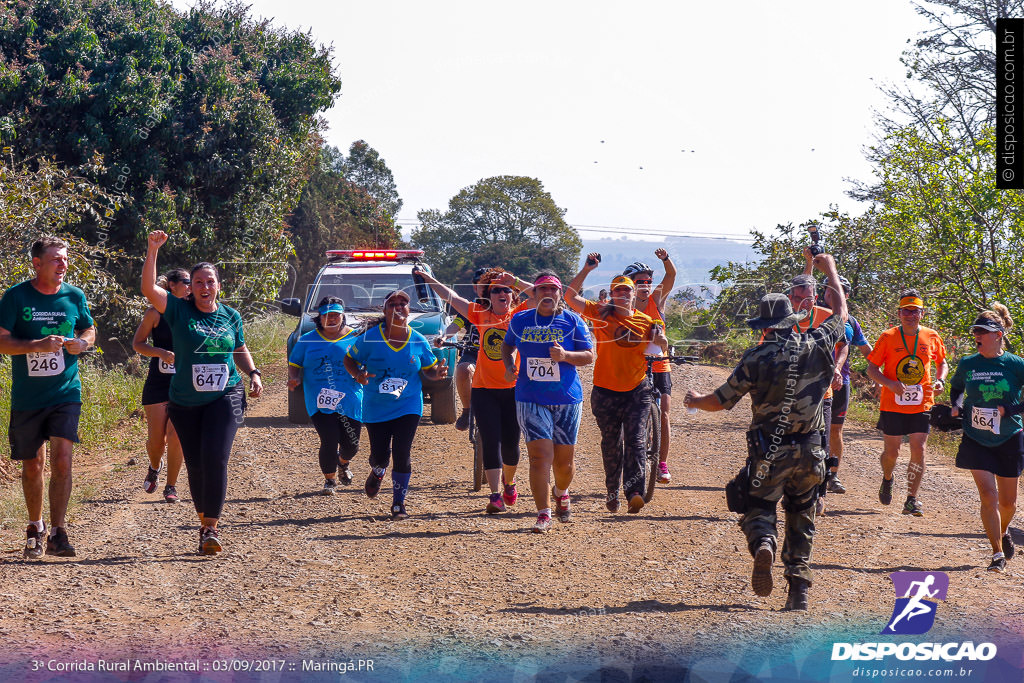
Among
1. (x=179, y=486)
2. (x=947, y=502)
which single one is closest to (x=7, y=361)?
(x=179, y=486)

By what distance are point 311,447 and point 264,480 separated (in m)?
2.13

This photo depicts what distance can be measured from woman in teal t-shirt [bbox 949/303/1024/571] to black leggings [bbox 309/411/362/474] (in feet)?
18.2

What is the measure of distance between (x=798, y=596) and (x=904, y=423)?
3.84m

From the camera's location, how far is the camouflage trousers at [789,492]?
636 centimetres

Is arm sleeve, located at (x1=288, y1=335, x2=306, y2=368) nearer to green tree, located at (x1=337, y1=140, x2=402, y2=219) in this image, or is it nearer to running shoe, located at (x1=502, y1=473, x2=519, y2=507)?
running shoe, located at (x1=502, y1=473, x2=519, y2=507)

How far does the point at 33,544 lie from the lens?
746 cm

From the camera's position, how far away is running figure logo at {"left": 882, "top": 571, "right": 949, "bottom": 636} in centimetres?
596

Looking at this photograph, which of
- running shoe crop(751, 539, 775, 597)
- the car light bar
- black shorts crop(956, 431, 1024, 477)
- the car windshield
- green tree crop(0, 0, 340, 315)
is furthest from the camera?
green tree crop(0, 0, 340, 315)

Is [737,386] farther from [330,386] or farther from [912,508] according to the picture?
[330,386]

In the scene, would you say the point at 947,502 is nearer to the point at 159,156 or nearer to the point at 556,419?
the point at 556,419

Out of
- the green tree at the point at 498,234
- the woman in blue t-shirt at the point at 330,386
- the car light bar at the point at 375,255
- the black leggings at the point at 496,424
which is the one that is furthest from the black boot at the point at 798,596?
the green tree at the point at 498,234

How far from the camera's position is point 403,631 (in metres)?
5.90

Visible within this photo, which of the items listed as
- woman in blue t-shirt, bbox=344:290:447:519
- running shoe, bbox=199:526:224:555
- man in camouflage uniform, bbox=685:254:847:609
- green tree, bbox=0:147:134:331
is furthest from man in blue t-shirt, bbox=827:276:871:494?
green tree, bbox=0:147:134:331

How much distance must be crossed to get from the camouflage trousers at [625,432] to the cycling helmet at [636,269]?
1.70 metres
